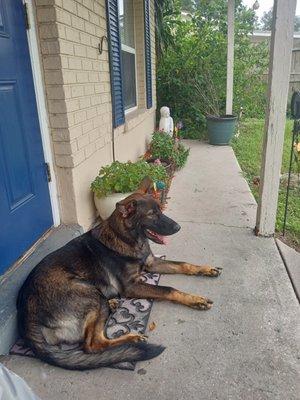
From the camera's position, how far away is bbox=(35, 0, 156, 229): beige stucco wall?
2.50 meters

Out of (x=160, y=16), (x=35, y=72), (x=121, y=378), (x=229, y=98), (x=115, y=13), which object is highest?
(x=160, y=16)

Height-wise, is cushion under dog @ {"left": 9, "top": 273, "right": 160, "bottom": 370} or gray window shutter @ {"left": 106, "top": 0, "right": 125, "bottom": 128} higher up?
gray window shutter @ {"left": 106, "top": 0, "right": 125, "bottom": 128}

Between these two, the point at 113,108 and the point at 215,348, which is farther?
the point at 113,108

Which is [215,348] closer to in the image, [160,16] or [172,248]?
[172,248]

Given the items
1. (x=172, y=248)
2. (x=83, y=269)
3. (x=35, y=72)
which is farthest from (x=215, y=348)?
(x=35, y=72)

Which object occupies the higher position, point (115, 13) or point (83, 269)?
point (115, 13)

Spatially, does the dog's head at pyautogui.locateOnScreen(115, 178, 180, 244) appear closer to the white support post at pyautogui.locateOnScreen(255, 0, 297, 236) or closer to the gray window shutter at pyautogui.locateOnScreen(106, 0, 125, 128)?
the white support post at pyautogui.locateOnScreen(255, 0, 297, 236)

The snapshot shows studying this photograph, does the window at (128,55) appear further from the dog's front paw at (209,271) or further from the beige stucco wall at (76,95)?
the dog's front paw at (209,271)

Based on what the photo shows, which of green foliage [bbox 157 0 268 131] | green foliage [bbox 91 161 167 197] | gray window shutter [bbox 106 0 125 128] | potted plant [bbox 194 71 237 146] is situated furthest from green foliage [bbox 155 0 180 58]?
green foliage [bbox 91 161 167 197]

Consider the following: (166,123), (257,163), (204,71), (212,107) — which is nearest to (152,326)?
(257,163)

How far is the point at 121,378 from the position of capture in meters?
1.72

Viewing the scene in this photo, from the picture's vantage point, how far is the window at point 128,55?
5.35m

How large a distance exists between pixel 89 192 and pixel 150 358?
183 centimetres

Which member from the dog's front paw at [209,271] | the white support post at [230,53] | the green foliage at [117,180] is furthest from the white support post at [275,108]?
the white support post at [230,53]
